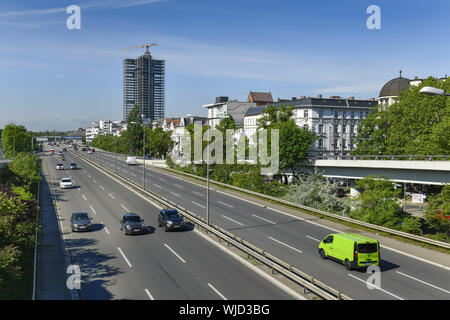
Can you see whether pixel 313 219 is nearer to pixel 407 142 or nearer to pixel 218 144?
pixel 407 142

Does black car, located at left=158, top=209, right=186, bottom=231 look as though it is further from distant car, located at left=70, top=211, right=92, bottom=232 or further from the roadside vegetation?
the roadside vegetation

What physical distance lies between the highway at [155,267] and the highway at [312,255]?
3501mm

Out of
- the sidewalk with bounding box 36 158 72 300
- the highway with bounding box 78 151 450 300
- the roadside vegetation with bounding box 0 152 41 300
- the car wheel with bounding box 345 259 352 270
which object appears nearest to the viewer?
the roadside vegetation with bounding box 0 152 41 300

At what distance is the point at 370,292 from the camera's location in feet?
59.1

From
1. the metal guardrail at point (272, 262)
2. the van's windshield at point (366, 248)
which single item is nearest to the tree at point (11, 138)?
the metal guardrail at point (272, 262)

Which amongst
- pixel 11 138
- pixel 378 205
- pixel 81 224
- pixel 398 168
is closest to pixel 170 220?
pixel 81 224

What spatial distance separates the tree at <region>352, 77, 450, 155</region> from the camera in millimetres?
47569

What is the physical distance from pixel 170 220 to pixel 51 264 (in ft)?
32.5

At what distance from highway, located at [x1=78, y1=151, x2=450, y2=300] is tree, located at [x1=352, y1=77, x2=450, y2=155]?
22.6 meters

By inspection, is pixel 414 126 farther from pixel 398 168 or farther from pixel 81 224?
pixel 81 224

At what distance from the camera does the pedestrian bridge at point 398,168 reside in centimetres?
3750

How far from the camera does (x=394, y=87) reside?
267ft

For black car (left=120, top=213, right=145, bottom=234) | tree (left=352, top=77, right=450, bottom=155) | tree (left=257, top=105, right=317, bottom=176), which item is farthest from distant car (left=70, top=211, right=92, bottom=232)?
tree (left=352, top=77, right=450, bottom=155)
